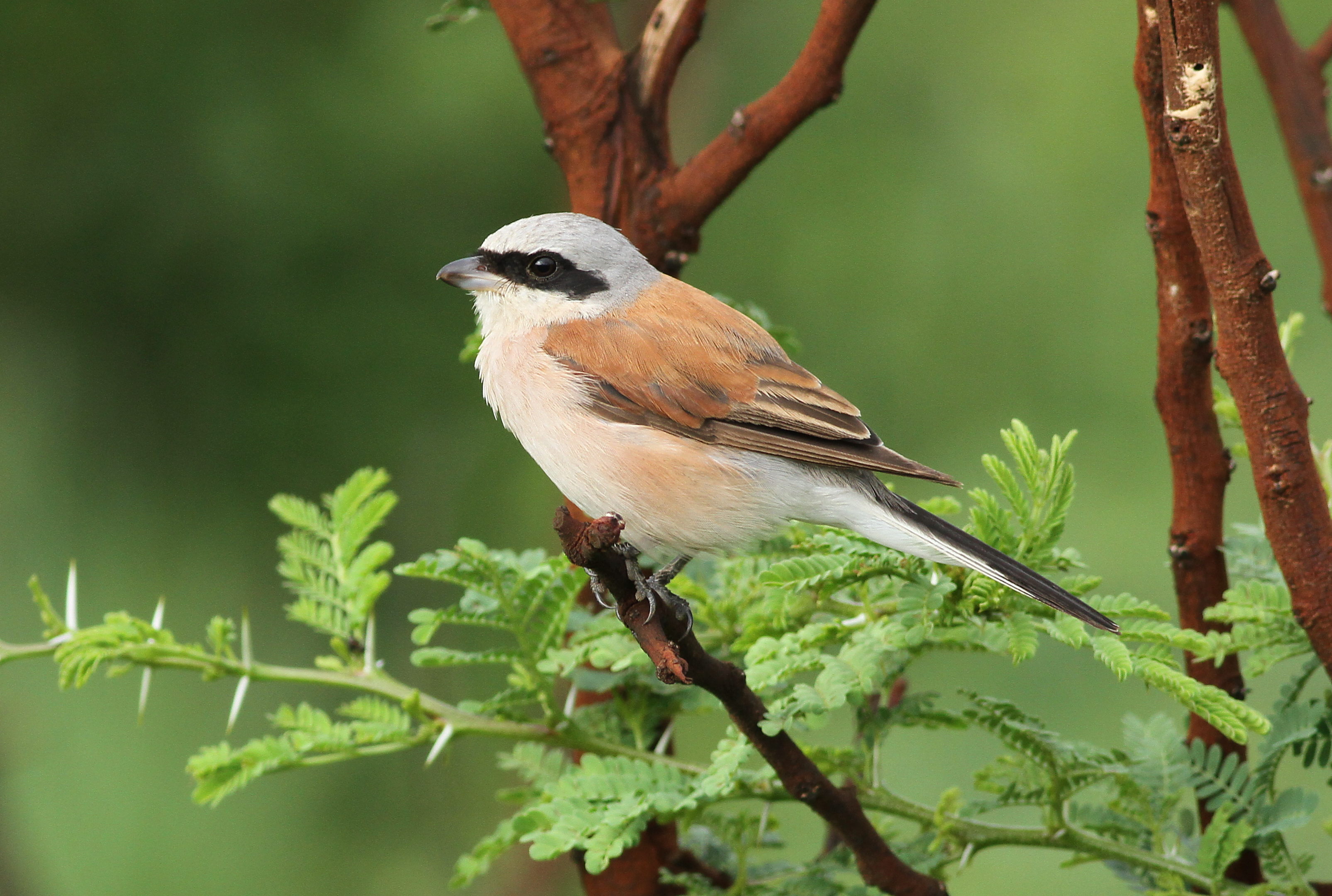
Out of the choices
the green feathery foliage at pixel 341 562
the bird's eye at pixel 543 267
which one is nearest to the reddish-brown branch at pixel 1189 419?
the bird's eye at pixel 543 267

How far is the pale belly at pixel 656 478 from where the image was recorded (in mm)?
2176

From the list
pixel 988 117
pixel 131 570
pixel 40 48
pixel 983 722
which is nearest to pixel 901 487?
pixel 988 117

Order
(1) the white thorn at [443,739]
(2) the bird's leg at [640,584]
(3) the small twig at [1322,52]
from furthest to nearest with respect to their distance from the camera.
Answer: (3) the small twig at [1322,52] → (1) the white thorn at [443,739] → (2) the bird's leg at [640,584]

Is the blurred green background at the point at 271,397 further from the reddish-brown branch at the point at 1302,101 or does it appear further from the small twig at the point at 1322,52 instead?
the small twig at the point at 1322,52

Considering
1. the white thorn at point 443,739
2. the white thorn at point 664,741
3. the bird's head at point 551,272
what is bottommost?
Answer: the white thorn at point 664,741

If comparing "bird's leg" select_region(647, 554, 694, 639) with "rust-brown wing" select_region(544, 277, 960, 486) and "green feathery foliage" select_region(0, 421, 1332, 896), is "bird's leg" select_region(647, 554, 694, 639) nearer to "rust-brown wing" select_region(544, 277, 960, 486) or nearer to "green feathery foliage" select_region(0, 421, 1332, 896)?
"green feathery foliage" select_region(0, 421, 1332, 896)

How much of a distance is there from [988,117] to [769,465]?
Result: 121 inches

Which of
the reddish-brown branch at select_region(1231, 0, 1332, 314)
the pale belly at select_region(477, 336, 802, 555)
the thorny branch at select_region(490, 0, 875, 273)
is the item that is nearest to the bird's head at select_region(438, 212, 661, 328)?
the thorny branch at select_region(490, 0, 875, 273)

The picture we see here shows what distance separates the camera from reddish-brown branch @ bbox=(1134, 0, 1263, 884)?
2.02 m

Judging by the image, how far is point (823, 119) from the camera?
5.01 m

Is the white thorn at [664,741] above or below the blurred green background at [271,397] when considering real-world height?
below

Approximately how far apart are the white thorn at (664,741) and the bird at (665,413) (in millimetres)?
317

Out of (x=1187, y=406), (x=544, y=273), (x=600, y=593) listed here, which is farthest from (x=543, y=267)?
(x=1187, y=406)

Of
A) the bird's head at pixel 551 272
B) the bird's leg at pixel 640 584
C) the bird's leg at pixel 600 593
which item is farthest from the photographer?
the bird's head at pixel 551 272
